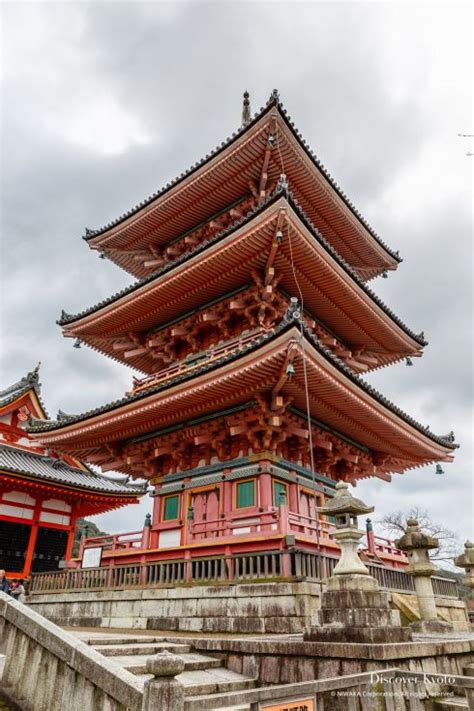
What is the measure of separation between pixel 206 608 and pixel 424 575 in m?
4.43

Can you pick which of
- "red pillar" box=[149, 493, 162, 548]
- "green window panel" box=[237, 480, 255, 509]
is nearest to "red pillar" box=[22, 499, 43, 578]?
"red pillar" box=[149, 493, 162, 548]

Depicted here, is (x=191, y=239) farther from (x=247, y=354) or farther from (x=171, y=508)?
(x=171, y=508)

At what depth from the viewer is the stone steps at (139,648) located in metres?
6.71

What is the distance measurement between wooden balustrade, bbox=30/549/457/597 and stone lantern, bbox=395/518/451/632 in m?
1.78

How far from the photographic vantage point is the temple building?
62.8 ft

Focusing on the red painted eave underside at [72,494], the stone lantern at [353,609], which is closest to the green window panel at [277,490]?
the stone lantern at [353,609]

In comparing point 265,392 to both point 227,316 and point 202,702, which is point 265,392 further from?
point 202,702

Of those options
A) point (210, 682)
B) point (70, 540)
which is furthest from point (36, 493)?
point (210, 682)

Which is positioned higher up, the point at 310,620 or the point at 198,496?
the point at 198,496

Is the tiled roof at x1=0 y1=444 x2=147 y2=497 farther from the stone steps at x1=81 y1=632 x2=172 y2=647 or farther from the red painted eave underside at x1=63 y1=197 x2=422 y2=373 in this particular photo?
the stone steps at x1=81 y1=632 x2=172 y2=647

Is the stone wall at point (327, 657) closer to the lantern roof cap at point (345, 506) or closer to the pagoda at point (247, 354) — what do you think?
the lantern roof cap at point (345, 506)

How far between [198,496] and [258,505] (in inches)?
91.9

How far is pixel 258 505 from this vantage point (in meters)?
12.9

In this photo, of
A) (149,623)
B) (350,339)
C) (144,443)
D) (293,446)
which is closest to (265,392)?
(293,446)
